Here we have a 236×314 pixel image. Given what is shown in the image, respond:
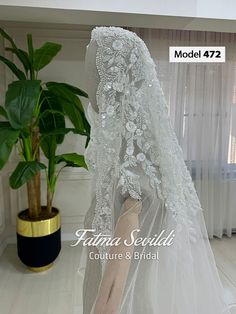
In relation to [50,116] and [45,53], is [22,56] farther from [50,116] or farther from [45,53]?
[50,116]

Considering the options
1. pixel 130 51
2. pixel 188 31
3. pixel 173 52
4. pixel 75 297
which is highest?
pixel 188 31

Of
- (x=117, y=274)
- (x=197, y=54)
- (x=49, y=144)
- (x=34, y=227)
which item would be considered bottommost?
(x=34, y=227)

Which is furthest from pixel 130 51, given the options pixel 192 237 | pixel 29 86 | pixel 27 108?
pixel 29 86

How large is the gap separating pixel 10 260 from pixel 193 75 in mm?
2474

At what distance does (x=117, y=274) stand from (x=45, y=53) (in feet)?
5.76

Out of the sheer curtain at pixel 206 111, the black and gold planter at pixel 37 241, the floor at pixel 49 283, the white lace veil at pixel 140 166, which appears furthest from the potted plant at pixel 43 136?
the white lace veil at pixel 140 166

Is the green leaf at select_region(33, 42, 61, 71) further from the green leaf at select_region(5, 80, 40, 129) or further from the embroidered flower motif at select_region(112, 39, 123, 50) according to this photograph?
the embroidered flower motif at select_region(112, 39, 123, 50)

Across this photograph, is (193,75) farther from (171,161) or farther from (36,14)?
(171,161)

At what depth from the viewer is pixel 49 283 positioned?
85.5 inches

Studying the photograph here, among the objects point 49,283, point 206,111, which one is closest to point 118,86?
point 49,283

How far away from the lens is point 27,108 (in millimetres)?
1617

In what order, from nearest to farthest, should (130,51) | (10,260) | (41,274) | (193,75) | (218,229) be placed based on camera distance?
(130,51) < (41,274) < (10,260) < (193,75) < (218,229)

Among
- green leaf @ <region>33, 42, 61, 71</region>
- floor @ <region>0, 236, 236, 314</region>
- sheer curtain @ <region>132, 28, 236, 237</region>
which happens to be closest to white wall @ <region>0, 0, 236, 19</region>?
green leaf @ <region>33, 42, 61, 71</region>

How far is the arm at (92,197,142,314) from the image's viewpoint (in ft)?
2.38
